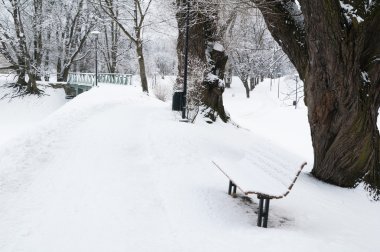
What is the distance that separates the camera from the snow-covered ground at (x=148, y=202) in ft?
13.7

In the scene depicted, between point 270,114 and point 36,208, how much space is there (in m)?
23.9

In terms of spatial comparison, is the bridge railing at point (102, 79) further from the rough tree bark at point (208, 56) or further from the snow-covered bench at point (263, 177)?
the snow-covered bench at point (263, 177)

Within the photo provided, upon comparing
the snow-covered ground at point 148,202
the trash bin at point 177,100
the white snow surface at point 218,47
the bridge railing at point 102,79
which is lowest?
the snow-covered ground at point 148,202

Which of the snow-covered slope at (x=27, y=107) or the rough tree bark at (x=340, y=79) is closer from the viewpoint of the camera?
the rough tree bark at (x=340, y=79)

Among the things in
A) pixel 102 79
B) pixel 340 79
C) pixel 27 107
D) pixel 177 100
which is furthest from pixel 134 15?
pixel 340 79

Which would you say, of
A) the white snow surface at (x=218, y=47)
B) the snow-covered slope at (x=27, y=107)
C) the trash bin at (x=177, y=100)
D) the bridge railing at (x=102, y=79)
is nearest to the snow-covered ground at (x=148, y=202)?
the trash bin at (x=177, y=100)

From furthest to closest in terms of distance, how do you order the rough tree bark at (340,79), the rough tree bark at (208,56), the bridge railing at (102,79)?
the bridge railing at (102,79) < the rough tree bark at (208,56) < the rough tree bark at (340,79)

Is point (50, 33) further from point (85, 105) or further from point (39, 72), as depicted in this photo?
point (85, 105)

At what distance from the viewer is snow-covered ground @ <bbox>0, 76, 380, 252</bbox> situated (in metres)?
4.17

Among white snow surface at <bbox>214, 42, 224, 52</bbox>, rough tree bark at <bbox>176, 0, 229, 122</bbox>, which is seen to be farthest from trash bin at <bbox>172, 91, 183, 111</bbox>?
white snow surface at <bbox>214, 42, 224, 52</bbox>

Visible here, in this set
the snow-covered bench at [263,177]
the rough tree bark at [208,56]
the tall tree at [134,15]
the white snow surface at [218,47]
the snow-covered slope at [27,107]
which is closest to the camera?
the snow-covered bench at [263,177]

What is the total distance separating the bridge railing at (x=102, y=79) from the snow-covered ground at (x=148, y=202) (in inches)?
750

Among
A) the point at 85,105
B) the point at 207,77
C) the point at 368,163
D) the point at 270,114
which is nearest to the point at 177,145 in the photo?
the point at 368,163

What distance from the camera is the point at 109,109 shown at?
15.6m
